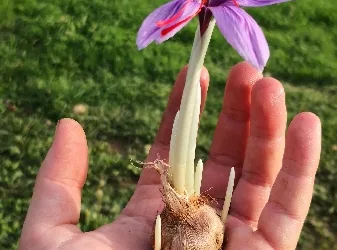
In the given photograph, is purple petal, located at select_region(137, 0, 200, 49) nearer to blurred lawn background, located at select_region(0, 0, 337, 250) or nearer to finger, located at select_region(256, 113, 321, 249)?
finger, located at select_region(256, 113, 321, 249)

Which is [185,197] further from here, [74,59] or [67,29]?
[67,29]

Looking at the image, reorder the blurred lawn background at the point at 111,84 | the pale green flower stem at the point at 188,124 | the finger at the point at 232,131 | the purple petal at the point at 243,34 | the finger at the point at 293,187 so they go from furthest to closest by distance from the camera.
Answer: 1. the blurred lawn background at the point at 111,84
2. the finger at the point at 232,131
3. the finger at the point at 293,187
4. the pale green flower stem at the point at 188,124
5. the purple petal at the point at 243,34

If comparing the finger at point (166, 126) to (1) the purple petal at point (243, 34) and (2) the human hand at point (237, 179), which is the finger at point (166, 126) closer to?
(2) the human hand at point (237, 179)

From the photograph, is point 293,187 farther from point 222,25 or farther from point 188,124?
point 222,25

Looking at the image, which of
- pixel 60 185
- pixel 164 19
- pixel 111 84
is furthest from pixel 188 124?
pixel 111 84

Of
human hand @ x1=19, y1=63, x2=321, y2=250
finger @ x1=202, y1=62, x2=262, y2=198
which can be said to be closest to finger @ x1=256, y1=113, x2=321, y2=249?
human hand @ x1=19, y1=63, x2=321, y2=250

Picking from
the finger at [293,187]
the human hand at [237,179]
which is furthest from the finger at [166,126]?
the finger at [293,187]
